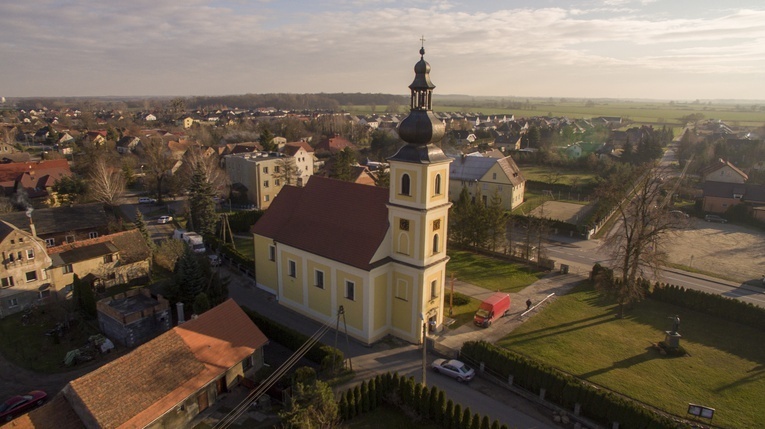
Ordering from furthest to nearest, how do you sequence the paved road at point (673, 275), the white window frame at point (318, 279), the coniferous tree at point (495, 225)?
the coniferous tree at point (495, 225), the paved road at point (673, 275), the white window frame at point (318, 279)

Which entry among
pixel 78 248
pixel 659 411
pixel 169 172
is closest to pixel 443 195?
pixel 659 411

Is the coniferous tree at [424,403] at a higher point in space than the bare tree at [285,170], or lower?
lower

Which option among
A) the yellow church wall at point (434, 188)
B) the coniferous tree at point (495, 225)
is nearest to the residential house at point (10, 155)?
the coniferous tree at point (495, 225)

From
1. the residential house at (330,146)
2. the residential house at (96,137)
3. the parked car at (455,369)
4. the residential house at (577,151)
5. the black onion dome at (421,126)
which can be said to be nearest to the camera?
the parked car at (455,369)

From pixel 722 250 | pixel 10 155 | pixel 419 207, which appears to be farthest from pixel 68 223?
pixel 722 250

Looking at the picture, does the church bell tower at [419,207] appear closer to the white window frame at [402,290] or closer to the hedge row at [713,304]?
the white window frame at [402,290]

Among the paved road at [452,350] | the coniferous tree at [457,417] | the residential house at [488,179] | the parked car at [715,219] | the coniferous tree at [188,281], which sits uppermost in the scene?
the residential house at [488,179]
